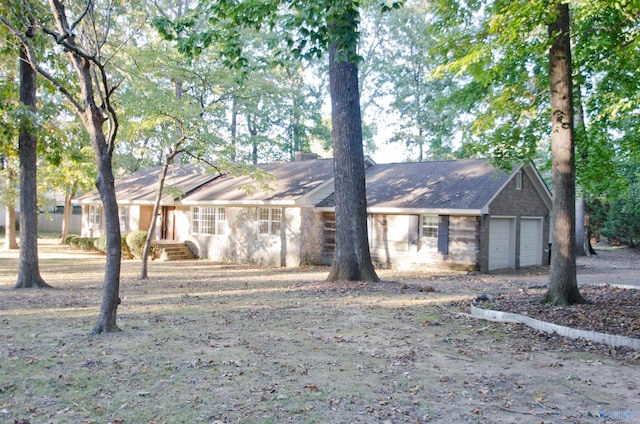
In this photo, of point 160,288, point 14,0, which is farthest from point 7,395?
point 160,288

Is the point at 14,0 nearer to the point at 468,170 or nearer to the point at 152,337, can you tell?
the point at 152,337

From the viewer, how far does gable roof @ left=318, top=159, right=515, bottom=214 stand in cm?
1772

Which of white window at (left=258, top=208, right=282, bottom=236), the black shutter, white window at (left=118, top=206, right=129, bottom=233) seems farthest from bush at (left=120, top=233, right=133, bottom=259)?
the black shutter

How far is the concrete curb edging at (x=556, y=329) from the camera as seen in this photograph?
23.0 ft

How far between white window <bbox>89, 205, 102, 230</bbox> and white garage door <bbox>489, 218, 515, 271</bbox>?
20.8 m

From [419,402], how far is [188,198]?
1973 centimetres

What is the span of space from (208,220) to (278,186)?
386 cm

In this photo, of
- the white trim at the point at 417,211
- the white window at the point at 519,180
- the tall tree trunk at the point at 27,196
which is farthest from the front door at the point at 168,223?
the white window at the point at 519,180

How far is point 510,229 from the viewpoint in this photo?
1942cm

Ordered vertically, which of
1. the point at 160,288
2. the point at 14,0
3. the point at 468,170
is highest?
the point at 14,0

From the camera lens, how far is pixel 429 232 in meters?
18.7

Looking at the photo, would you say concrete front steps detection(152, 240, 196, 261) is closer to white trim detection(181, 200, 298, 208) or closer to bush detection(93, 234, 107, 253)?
white trim detection(181, 200, 298, 208)

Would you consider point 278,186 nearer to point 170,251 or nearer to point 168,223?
point 170,251

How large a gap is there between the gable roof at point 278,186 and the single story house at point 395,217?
0.05 m
